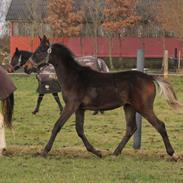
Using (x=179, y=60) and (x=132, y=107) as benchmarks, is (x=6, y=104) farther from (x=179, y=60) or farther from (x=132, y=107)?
(x=179, y=60)

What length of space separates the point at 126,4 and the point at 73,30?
194 inches

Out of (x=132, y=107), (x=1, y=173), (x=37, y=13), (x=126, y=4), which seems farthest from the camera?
(x=37, y=13)

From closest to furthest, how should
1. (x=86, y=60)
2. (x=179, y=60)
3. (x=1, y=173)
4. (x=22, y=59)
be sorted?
(x=1, y=173) < (x=22, y=59) < (x=86, y=60) < (x=179, y=60)

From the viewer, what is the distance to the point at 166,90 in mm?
10102

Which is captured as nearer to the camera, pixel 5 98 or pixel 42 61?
pixel 5 98

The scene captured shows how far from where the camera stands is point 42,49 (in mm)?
10367

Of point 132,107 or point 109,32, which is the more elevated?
point 132,107

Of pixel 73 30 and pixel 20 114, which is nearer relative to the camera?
pixel 20 114

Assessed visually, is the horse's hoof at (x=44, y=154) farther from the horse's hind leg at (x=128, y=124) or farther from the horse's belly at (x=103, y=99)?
the horse's hind leg at (x=128, y=124)

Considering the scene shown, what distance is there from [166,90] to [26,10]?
47586 millimetres

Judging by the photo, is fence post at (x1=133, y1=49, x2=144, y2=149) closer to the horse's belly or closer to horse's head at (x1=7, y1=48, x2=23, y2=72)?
the horse's belly

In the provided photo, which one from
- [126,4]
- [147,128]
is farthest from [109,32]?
[147,128]

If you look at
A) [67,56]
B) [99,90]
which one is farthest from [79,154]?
[67,56]

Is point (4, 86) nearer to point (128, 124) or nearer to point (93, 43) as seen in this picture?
point (128, 124)
